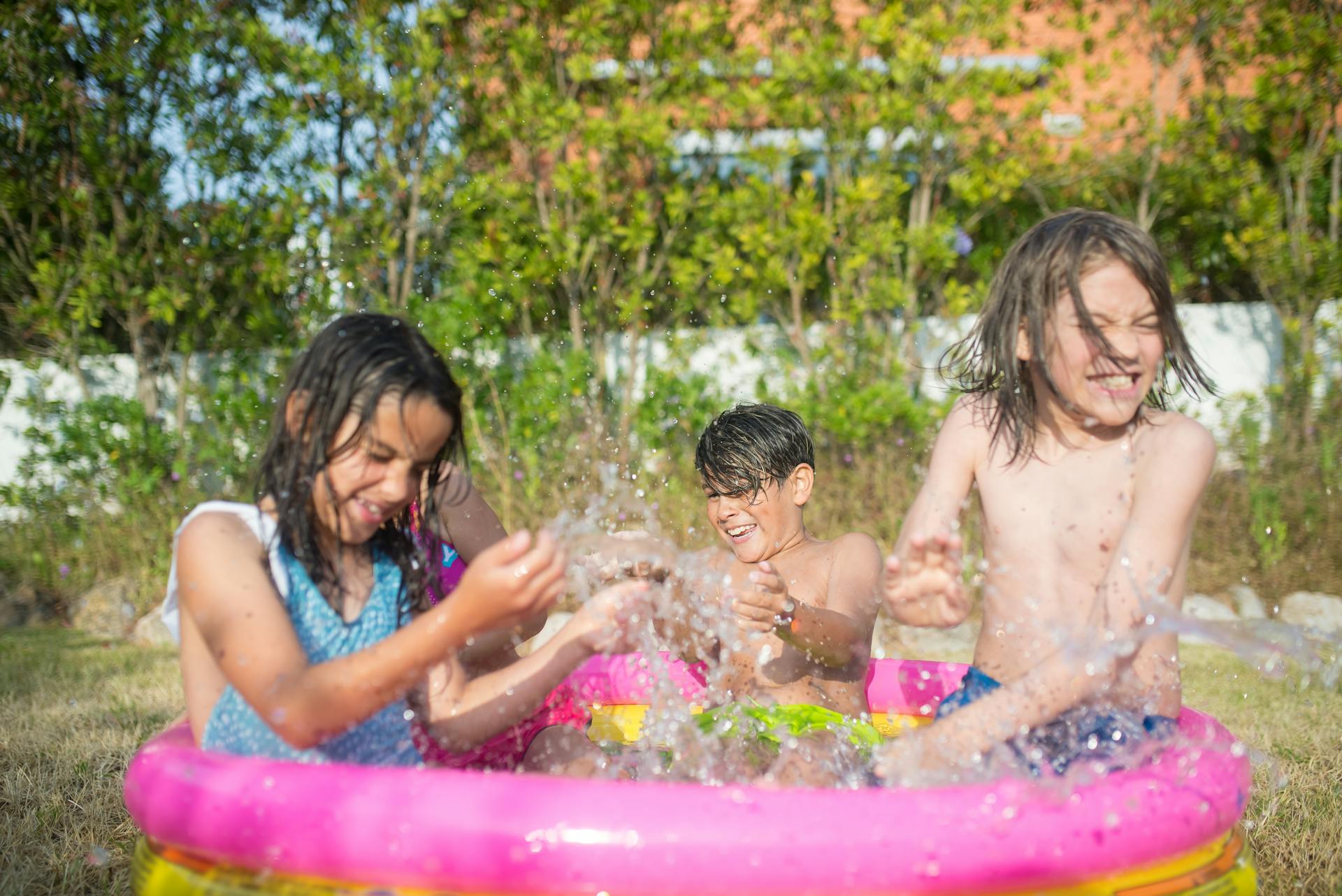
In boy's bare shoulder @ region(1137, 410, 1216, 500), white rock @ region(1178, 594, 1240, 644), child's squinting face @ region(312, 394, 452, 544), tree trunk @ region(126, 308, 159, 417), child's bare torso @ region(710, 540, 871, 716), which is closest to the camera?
child's squinting face @ region(312, 394, 452, 544)

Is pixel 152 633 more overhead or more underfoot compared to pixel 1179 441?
more underfoot

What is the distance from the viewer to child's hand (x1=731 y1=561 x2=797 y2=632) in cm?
217

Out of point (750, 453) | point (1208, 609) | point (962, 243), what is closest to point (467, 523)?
point (750, 453)

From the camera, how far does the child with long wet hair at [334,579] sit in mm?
1632

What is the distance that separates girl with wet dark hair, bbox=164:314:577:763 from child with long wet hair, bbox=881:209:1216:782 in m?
0.79

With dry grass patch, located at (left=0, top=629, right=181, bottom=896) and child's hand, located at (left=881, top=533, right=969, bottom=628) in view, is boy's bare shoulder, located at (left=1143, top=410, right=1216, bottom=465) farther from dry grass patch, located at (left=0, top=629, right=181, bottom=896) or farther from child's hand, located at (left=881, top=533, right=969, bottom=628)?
dry grass patch, located at (left=0, top=629, right=181, bottom=896)

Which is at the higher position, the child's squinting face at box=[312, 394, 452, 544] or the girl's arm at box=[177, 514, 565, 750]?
the child's squinting face at box=[312, 394, 452, 544]

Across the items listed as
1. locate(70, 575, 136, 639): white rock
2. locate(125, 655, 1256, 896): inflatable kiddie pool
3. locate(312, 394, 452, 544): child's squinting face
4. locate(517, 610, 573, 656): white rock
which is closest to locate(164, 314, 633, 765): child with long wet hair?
locate(312, 394, 452, 544): child's squinting face

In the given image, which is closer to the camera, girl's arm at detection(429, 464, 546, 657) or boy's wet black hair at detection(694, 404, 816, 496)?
girl's arm at detection(429, 464, 546, 657)

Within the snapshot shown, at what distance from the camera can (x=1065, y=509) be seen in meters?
2.22

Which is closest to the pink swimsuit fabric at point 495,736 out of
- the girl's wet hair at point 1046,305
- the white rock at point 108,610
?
the girl's wet hair at point 1046,305

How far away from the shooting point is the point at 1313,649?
208 centimetres

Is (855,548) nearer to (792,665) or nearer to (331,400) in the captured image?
(792,665)

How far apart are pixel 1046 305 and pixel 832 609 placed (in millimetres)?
919
